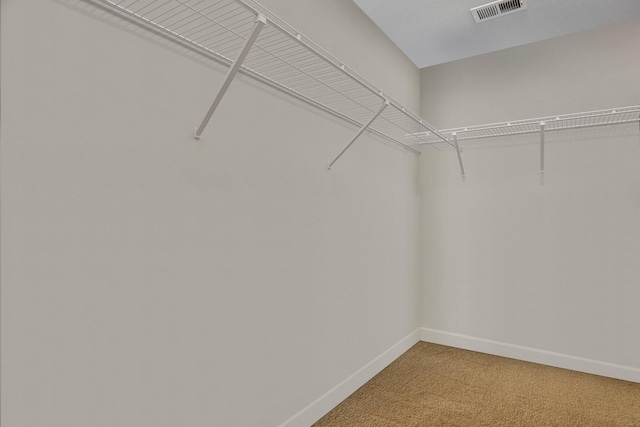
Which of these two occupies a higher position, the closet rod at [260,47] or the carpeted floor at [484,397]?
the closet rod at [260,47]

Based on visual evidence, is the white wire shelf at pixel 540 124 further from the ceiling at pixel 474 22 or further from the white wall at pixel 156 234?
the white wall at pixel 156 234

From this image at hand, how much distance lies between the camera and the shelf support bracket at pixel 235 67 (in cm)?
104

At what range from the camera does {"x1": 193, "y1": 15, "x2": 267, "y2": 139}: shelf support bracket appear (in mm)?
1044

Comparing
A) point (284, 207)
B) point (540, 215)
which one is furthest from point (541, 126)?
point (284, 207)

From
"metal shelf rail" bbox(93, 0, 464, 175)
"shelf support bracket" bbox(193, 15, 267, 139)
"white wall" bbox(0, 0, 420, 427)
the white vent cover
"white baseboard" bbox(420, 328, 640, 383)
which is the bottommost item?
"white baseboard" bbox(420, 328, 640, 383)

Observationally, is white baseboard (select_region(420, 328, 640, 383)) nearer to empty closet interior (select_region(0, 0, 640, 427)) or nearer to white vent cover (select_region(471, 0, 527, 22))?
empty closet interior (select_region(0, 0, 640, 427))

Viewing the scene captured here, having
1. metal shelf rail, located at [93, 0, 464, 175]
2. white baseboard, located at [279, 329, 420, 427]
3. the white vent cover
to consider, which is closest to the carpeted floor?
white baseboard, located at [279, 329, 420, 427]

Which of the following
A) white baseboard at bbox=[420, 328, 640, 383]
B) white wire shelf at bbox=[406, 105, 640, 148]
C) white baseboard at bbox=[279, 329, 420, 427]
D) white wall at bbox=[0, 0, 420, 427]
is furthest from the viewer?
white baseboard at bbox=[420, 328, 640, 383]

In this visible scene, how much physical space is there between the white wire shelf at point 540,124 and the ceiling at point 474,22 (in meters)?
0.63

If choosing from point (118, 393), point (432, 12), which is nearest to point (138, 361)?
point (118, 393)

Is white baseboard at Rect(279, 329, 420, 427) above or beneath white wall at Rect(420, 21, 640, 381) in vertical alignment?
beneath

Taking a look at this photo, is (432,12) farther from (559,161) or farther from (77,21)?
(77,21)

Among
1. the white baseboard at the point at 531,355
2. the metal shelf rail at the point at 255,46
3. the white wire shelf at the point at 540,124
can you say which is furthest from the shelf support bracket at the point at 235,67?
the white baseboard at the point at 531,355

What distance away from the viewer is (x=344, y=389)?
2.04 m
